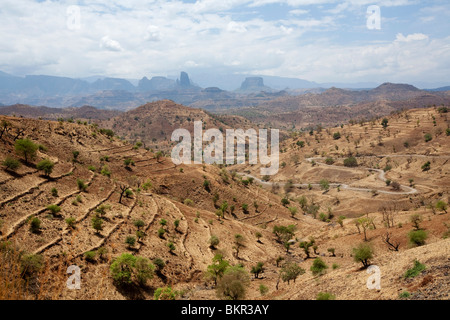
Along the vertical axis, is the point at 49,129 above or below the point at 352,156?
above

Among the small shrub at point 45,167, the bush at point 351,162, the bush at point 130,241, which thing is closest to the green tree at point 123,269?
the bush at point 130,241

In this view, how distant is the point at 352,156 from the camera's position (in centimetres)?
11344

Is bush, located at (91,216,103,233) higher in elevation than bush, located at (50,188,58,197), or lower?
lower

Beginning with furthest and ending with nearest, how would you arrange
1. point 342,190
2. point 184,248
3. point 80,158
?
point 342,190 < point 80,158 < point 184,248

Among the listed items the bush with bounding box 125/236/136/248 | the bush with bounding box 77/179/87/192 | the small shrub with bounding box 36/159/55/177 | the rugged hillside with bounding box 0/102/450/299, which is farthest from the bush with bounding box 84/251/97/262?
the small shrub with bounding box 36/159/55/177

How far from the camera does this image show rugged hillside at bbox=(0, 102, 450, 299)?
15.9m

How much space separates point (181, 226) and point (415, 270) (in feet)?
76.0

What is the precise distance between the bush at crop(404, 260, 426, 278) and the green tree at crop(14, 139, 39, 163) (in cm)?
Answer: 3367

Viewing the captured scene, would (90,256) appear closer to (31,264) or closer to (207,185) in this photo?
(31,264)

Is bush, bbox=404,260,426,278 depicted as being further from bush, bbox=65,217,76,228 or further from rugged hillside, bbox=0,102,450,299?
bush, bbox=65,217,76,228
